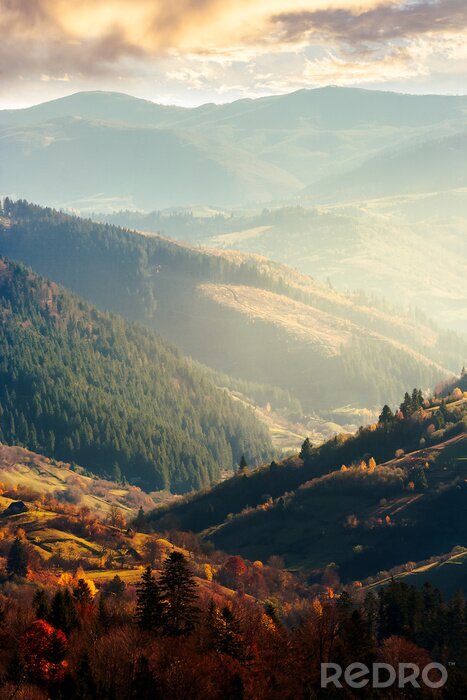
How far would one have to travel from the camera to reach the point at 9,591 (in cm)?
19338

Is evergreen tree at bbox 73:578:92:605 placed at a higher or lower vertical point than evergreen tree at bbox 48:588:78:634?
lower

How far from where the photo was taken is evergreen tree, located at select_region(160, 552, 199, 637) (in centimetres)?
11200

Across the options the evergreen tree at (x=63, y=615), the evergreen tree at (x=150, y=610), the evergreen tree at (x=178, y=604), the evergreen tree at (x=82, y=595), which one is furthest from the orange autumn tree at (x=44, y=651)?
the evergreen tree at (x=82, y=595)

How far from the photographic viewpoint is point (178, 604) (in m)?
113

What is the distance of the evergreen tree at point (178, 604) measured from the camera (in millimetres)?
112000

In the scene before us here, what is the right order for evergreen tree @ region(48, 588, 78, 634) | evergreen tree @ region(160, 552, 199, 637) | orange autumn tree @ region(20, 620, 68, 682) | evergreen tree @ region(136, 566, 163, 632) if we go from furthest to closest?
1. evergreen tree @ region(48, 588, 78, 634)
2. evergreen tree @ region(136, 566, 163, 632)
3. evergreen tree @ region(160, 552, 199, 637)
4. orange autumn tree @ region(20, 620, 68, 682)

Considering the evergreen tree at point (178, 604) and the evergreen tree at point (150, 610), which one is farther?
the evergreen tree at point (150, 610)

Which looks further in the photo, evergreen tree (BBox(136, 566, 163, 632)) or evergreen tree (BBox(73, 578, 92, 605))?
evergreen tree (BBox(73, 578, 92, 605))

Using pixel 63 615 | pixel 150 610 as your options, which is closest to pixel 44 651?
pixel 63 615

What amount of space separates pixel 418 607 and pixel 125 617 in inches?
1855

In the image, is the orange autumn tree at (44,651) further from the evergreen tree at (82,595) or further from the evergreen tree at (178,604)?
the evergreen tree at (82,595)

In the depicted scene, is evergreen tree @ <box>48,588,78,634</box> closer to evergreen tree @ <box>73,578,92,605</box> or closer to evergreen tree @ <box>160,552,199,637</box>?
evergreen tree @ <box>160,552,199,637</box>

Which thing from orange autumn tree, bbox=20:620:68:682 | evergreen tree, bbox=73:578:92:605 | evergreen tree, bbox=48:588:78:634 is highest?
orange autumn tree, bbox=20:620:68:682

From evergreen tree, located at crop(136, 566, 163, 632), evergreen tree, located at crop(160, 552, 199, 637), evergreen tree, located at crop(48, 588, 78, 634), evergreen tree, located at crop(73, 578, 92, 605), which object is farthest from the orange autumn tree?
evergreen tree, located at crop(73, 578, 92, 605)
